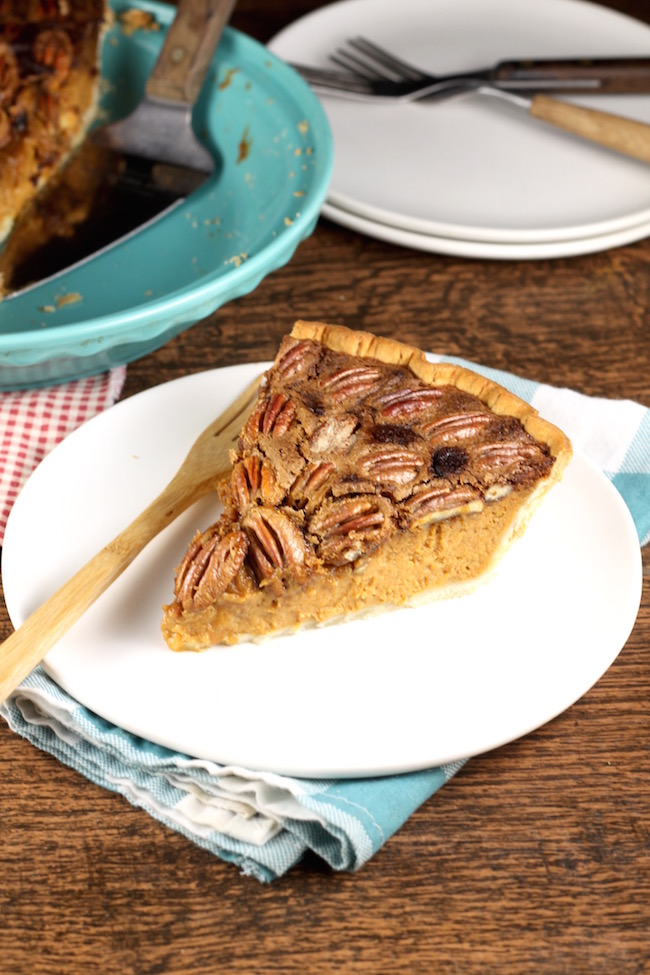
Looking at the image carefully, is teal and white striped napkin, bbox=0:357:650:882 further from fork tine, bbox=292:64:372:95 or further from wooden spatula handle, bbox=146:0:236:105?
fork tine, bbox=292:64:372:95

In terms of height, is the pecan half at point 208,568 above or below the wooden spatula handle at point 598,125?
below

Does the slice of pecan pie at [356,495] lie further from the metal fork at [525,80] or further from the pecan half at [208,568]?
the metal fork at [525,80]

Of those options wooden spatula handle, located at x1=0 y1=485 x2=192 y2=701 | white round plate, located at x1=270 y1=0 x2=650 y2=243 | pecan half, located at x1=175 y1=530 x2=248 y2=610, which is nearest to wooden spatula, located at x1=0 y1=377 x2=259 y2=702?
wooden spatula handle, located at x1=0 y1=485 x2=192 y2=701

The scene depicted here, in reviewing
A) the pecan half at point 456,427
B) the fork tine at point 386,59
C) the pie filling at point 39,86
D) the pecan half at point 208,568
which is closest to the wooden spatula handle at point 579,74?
the fork tine at point 386,59

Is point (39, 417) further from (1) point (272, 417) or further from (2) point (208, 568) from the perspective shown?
(2) point (208, 568)

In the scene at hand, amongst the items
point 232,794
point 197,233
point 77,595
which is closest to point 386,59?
point 197,233

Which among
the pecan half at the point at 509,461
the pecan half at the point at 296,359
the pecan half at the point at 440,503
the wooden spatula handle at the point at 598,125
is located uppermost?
the wooden spatula handle at the point at 598,125
